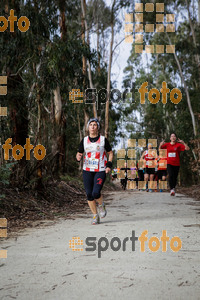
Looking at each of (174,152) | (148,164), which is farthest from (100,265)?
(148,164)

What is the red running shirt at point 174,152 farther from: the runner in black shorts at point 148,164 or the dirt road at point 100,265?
the dirt road at point 100,265

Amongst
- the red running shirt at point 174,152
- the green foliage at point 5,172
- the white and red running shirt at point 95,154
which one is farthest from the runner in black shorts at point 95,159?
the red running shirt at point 174,152

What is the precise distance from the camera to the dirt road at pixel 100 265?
112 inches

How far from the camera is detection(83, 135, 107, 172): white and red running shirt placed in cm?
622

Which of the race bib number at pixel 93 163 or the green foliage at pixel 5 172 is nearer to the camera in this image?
the race bib number at pixel 93 163

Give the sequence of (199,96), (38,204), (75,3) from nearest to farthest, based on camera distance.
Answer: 1. (38,204)
2. (75,3)
3. (199,96)

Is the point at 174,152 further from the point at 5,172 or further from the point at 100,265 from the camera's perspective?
the point at 100,265

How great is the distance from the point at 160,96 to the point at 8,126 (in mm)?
19552

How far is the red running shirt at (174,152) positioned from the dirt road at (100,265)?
16.1ft

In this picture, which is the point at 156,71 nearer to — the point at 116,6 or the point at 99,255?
the point at 116,6

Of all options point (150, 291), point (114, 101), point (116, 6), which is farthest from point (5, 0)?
point (114, 101)

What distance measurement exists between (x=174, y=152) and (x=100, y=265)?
738 cm

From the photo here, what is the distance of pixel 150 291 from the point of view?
283 cm

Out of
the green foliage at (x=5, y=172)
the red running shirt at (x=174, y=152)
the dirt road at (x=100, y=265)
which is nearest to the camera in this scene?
the dirt road at (x=100, y=265)
